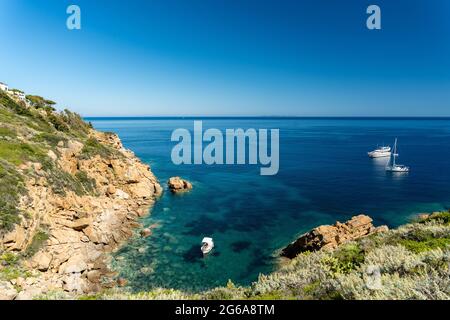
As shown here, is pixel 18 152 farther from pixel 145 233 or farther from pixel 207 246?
pixel 207 246

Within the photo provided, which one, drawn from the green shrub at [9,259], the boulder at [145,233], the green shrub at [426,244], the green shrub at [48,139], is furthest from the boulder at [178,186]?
the green shrub at [426,244]

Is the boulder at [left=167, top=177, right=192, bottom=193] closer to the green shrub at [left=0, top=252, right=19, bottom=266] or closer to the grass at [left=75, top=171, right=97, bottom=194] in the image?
the grass at [left=75, top=171, right=97, bottom=194]

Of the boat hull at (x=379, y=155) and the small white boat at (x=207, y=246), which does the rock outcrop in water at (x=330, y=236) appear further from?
the boat hull at (x=379, y=155)

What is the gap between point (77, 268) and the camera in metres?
23.0

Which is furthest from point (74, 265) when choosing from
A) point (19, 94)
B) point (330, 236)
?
point (19, 94)

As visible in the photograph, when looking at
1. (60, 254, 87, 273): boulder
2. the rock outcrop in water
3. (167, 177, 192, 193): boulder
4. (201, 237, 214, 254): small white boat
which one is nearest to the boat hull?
(167, 177, 192, 193): boulder

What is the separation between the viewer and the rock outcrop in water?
26.6 metres

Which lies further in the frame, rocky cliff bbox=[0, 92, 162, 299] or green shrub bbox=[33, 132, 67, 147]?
green shrub bbox=[33, 132, 67, 147]

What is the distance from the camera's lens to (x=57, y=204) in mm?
27719

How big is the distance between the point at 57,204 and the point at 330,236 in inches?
1086

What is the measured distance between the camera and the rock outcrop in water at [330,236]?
26.6 m

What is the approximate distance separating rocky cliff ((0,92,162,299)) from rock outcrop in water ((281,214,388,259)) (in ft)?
59.2

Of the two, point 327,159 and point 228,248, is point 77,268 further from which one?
point 327,159
